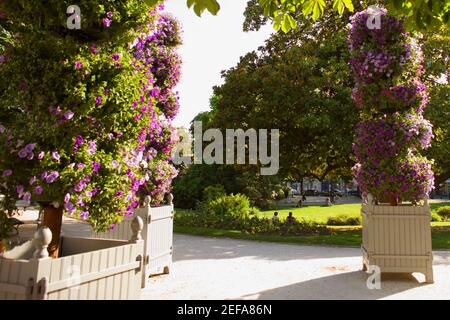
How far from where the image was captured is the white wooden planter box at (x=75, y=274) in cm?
352

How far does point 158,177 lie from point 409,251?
230 inches

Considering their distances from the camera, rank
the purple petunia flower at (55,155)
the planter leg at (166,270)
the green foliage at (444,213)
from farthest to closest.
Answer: the green foliage at (444,213)
the planter leg at (166,270)
the purple petunia flower at (55,155)

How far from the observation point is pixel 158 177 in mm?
8320

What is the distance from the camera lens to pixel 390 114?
29.3 feet

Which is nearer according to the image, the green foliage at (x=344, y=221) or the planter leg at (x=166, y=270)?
the planter leg at (x=166, y=270)

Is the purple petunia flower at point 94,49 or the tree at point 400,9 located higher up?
the tree at point 400,9

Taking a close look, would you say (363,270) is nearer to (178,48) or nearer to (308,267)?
(308,267)

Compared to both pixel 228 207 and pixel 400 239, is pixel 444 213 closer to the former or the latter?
pixel 228 207

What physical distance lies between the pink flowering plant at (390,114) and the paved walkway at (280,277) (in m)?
2.07

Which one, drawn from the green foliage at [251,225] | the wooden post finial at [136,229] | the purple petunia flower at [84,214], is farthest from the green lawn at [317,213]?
the purple petunia flower at [84,214]

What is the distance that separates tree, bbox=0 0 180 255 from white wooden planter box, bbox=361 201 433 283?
5799 millimetres

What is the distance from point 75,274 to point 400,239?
6.88m

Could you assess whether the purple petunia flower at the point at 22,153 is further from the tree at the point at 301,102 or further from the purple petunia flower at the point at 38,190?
the tree at the point at 301,102

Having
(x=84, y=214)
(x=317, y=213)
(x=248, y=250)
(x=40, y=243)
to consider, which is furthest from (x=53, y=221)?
(x=317, y=213)
